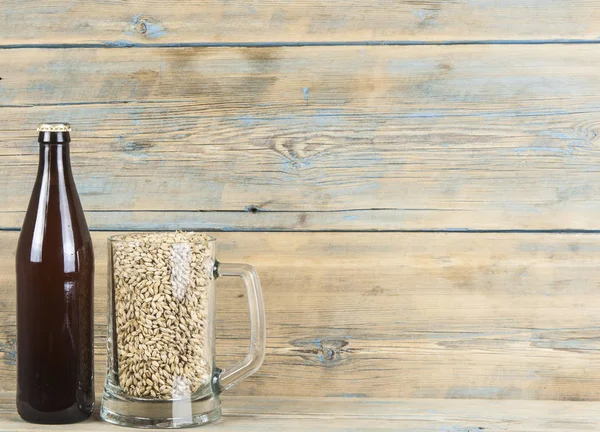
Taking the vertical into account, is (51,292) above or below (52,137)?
below

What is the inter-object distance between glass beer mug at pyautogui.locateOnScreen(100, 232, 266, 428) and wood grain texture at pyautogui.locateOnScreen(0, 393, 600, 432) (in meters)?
0.04

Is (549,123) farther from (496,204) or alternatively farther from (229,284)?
(229,284)

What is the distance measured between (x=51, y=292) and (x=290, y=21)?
46cm

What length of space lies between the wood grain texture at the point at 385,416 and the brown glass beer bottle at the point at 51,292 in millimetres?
35

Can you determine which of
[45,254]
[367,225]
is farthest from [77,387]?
[367,225]

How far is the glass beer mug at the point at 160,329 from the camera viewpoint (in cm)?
84

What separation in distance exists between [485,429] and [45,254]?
0.54m

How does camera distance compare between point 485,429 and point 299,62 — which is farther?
point 299,62

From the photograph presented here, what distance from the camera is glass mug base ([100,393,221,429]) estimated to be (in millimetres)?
839

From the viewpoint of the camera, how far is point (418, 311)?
39.9 inches

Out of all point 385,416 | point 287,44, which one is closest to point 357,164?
point 287,44

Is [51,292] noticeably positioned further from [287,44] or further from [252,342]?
[287,44]

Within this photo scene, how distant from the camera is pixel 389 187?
1010mm

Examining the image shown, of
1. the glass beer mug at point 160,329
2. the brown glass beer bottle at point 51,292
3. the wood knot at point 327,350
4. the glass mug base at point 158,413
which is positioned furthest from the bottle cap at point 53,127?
the wood knot at point 327,350
